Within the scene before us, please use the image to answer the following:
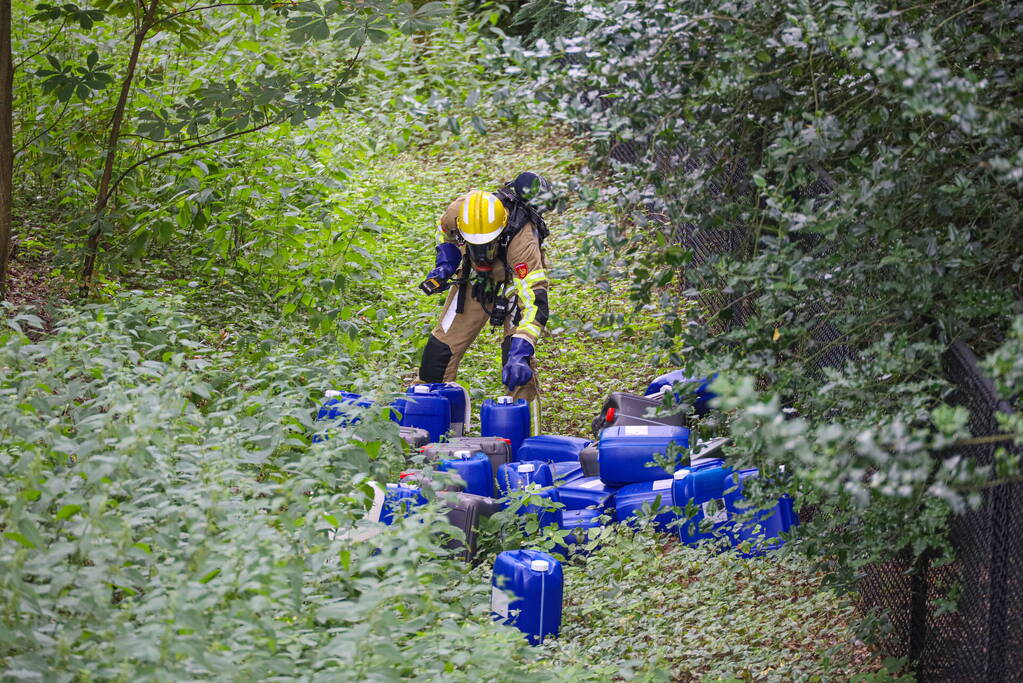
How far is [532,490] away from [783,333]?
189cm

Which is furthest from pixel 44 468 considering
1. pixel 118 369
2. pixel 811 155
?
pixel 811 155

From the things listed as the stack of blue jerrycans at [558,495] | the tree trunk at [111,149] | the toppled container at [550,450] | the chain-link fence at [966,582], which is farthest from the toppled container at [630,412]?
the tree trunk at [111,149]

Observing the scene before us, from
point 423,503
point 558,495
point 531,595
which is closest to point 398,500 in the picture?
point 423,503

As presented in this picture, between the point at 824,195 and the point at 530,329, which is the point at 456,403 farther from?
the point at 824,195

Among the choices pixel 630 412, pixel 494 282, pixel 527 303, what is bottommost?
pixel 630 412

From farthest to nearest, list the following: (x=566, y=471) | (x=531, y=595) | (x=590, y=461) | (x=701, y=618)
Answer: (x=566, y=471)
(x=590, y=461)
(x=701, y=618)
(x=531, y=595)

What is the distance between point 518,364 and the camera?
6.66m

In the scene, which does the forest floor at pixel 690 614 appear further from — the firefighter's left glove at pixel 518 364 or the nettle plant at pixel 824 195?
the firefighter's left glove at pixel 518 364

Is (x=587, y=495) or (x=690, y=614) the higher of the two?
(x=587, y=495)

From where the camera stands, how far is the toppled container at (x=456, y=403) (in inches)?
273

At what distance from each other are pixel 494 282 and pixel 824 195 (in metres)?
3.96

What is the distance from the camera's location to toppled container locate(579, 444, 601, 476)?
19.5 ft

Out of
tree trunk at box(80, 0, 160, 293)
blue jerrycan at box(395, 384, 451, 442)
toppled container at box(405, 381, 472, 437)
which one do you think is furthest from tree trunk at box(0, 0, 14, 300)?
toppled container at box(405, 381, 472, 437)

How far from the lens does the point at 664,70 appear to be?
3.53m
